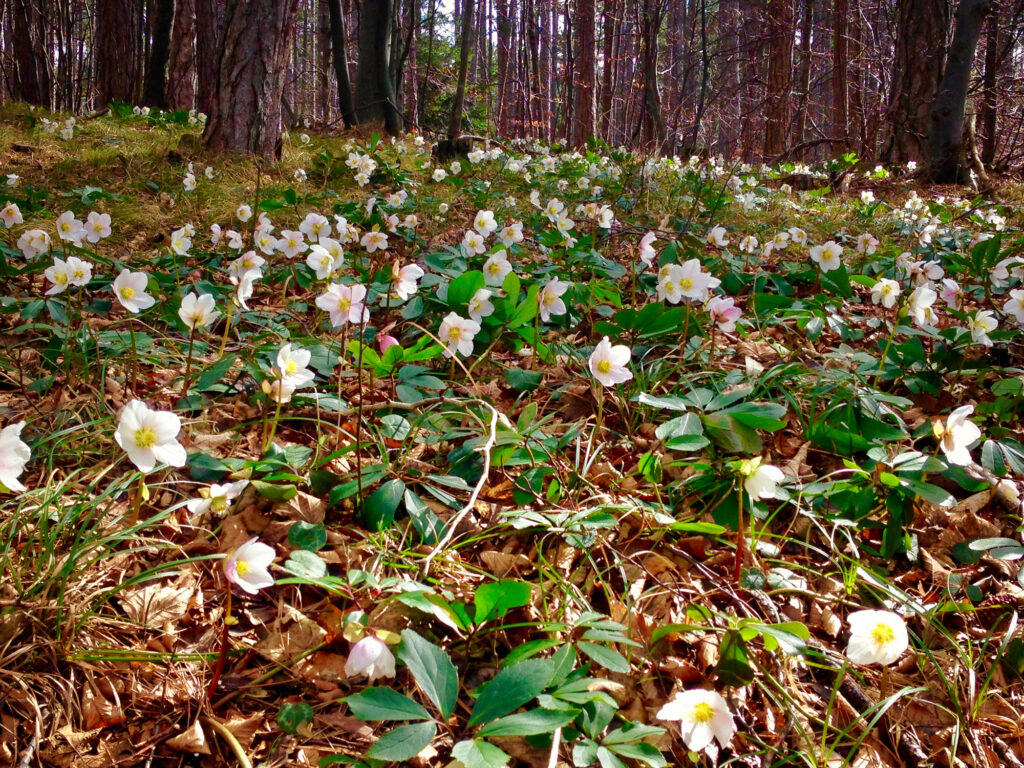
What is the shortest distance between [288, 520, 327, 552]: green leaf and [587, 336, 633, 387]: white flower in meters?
0.66

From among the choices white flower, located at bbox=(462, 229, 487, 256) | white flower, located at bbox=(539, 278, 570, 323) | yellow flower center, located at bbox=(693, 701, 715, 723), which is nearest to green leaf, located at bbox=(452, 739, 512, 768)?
yellow flower center, located at bbox=(693, 701, 715, 723)

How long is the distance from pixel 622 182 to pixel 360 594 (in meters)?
4.54

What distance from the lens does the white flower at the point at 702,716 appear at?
2.97 feet

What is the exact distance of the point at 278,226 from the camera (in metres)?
3.54

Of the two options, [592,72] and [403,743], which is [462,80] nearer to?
[592,72]

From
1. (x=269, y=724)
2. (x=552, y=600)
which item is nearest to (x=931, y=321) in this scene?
(x=552, y=600)

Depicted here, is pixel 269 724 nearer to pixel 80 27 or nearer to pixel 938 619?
pixel 938 619

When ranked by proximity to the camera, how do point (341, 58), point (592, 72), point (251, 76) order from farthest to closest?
1. point (592, 72)
2. point (341, 58)
3. point (251, 76)

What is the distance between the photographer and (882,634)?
93cm

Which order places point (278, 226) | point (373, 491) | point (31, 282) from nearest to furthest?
point (373, 491) → point (31, 282) → point (278, 226)

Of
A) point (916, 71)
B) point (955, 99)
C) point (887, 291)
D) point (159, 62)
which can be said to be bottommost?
point (887, 291)

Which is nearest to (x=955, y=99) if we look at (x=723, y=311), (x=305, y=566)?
(x=723, y=311)

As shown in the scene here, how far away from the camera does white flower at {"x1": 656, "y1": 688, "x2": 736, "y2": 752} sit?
904 millimetres

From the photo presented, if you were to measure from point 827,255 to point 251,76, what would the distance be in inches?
147
